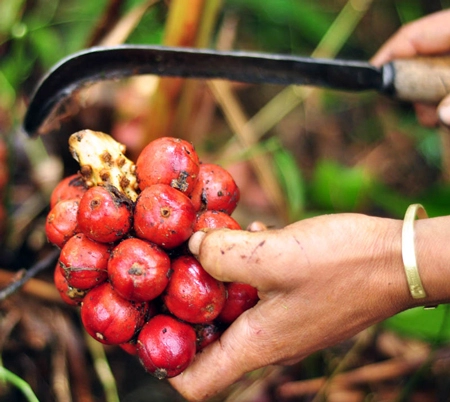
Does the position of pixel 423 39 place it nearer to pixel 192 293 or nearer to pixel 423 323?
pixel 423 323

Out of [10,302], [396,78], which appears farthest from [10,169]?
[396,78]

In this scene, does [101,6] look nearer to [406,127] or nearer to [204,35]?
[204,35]

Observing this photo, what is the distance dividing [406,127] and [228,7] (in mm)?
1455

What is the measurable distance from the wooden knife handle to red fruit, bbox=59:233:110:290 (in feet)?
→ 3.98

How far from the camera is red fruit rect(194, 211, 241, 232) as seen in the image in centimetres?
127

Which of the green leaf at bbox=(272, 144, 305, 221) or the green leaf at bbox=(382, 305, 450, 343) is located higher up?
the green leaf at bbox=(272, 144, 305, 221)

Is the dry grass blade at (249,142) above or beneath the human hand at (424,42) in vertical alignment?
beneath

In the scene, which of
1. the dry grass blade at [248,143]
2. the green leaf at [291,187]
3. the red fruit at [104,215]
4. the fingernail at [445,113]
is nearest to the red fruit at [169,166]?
the red fruit at [104,215]

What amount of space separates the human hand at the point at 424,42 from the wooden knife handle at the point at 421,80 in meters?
0.20

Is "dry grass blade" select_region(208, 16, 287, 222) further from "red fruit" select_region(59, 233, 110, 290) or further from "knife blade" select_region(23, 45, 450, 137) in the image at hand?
"red fruit" select_region(59, 233, 110, 290)

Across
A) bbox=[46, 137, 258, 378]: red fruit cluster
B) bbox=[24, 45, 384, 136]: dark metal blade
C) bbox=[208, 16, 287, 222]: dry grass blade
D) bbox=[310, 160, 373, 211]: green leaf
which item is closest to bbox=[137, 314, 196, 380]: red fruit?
bbox=[46, 137, 258, 378]: red fruit cluster

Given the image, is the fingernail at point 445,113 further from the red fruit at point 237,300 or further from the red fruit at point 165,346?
the red fruit at point 165,346

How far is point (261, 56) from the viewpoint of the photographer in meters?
1.61

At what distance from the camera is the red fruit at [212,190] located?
1338mm
